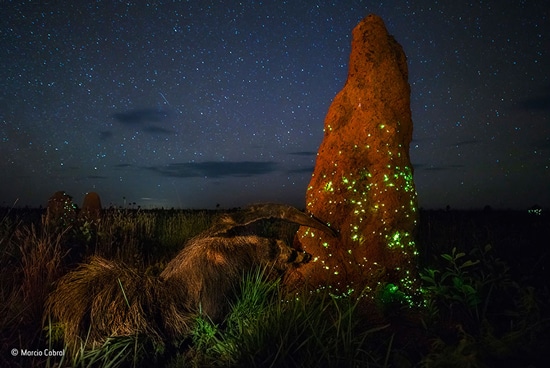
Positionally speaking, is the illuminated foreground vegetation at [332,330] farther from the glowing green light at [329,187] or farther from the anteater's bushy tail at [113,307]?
the glowing green light at [329,187]

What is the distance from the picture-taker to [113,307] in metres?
5.52

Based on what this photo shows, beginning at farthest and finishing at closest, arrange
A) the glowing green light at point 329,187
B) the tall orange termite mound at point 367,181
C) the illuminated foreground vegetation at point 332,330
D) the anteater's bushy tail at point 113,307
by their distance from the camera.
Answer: the glowing green light at point 329,187 → the tall orange termite mound at point 367,181 → the anteater's bushy tail at point 113,307 → the illuminated foreground vegetation at point 332,330

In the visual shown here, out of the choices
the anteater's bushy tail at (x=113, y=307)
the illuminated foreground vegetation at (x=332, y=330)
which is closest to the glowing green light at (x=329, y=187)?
the illuminated foreground vegetation at (x=332, y=330)

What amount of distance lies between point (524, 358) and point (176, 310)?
12.7 feet

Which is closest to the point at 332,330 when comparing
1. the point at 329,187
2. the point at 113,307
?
the point at 329,187

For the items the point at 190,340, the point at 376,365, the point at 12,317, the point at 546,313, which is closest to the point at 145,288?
the point at 190,340

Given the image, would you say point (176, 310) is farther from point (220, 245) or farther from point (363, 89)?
point (363, 89)

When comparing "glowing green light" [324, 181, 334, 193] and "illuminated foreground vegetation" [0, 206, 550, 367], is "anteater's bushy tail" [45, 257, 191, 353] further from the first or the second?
"glowing green light" [324, 181, 334, 193]

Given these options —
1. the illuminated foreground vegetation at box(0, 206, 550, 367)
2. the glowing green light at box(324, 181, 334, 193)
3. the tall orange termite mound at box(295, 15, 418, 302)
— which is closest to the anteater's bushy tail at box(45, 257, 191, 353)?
the illuminated foreground vegetation at box(0, 206, 550, 367)

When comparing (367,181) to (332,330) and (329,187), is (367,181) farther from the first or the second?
(332,330)

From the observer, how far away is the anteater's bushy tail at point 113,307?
5430mm

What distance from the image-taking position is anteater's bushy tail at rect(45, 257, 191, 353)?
17.8ft

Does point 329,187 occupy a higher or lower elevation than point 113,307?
higher

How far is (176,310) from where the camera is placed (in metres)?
5.82
